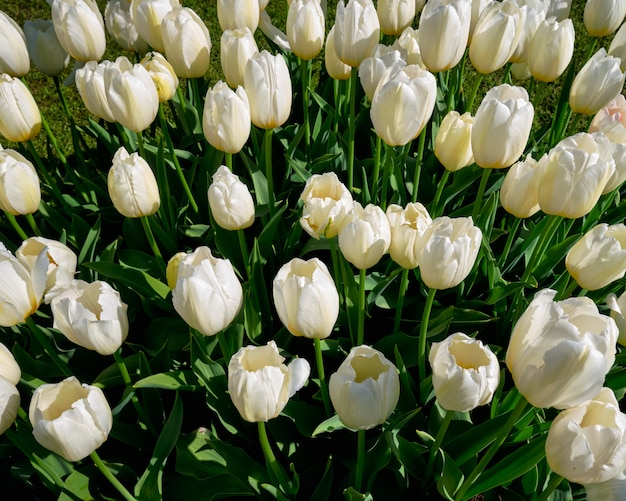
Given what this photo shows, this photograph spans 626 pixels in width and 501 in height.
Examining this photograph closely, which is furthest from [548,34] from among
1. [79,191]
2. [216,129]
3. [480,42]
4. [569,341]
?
[79,191]

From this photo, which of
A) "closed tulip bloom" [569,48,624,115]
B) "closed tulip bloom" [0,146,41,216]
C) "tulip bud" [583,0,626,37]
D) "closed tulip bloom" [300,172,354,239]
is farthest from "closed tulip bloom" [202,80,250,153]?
"tulip bud" [583,0,626,37]

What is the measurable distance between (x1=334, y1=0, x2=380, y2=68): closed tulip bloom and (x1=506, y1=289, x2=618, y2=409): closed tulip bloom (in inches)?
38.0

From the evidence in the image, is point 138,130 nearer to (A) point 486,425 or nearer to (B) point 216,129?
(B) point 216,129

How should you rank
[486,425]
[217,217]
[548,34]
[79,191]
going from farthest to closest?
[79,191] < [548,34] < [217,217] < [486,425]

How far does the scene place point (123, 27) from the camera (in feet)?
7.16

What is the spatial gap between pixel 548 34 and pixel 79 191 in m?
1.57

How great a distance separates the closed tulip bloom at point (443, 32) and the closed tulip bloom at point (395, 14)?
30cm

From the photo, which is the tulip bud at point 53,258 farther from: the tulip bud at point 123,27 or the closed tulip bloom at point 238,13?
the tulip bud at point 123,27

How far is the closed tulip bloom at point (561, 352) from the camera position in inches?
33.0

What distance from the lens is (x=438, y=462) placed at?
51.6 inches

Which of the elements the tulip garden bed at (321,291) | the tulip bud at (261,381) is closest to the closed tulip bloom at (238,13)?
the tulip garden bed at (321,291)

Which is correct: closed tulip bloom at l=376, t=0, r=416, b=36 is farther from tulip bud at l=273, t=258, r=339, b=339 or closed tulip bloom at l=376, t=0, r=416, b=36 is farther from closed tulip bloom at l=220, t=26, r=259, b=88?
tulip bud at l=273, t=258, r=339, b=339

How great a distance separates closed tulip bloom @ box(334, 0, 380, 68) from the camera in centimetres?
162

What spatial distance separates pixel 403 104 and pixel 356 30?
1.26ft
